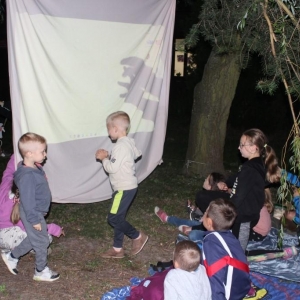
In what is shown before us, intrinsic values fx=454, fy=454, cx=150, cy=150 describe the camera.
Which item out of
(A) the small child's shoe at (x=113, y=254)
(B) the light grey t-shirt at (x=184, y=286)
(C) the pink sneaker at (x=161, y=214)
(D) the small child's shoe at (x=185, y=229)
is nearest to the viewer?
(B) the light grey t-shirt at (x=184, y=286)

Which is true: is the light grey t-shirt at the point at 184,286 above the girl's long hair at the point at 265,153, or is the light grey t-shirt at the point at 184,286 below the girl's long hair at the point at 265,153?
below

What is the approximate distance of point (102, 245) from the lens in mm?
4879

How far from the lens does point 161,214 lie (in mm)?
5656

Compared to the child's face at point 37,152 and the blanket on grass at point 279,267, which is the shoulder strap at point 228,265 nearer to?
the blanket on grass at point 279,267

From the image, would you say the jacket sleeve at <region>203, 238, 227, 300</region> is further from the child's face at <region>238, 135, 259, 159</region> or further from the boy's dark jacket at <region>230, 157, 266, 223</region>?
the child's face at <region>238, 135, 259, 159</region>

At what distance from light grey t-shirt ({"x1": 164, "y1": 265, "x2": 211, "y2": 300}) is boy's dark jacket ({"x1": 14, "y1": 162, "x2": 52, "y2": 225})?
133 cm

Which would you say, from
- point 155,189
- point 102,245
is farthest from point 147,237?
point 155,189

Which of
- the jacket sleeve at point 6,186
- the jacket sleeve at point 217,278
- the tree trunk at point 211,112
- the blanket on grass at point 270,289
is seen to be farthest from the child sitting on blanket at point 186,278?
the tree trunk at point 211,112

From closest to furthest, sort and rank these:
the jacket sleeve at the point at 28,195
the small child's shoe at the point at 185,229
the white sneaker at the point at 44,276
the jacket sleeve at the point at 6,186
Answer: the jacket sleeve at the point at 28,195
the white sneaker at the point at 44,276
the jacket sleeve at the point at 6,186
the small child's shoe at the point at 185,229

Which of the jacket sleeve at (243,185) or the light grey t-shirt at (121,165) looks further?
the light grey t-shirt at (121,165)

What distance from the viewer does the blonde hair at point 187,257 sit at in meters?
3.18

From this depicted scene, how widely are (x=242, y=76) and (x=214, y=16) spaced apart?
27.8ft

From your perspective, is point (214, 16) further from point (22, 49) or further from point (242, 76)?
point (242, 76)

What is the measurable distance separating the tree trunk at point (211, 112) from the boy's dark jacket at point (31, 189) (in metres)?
3.78
